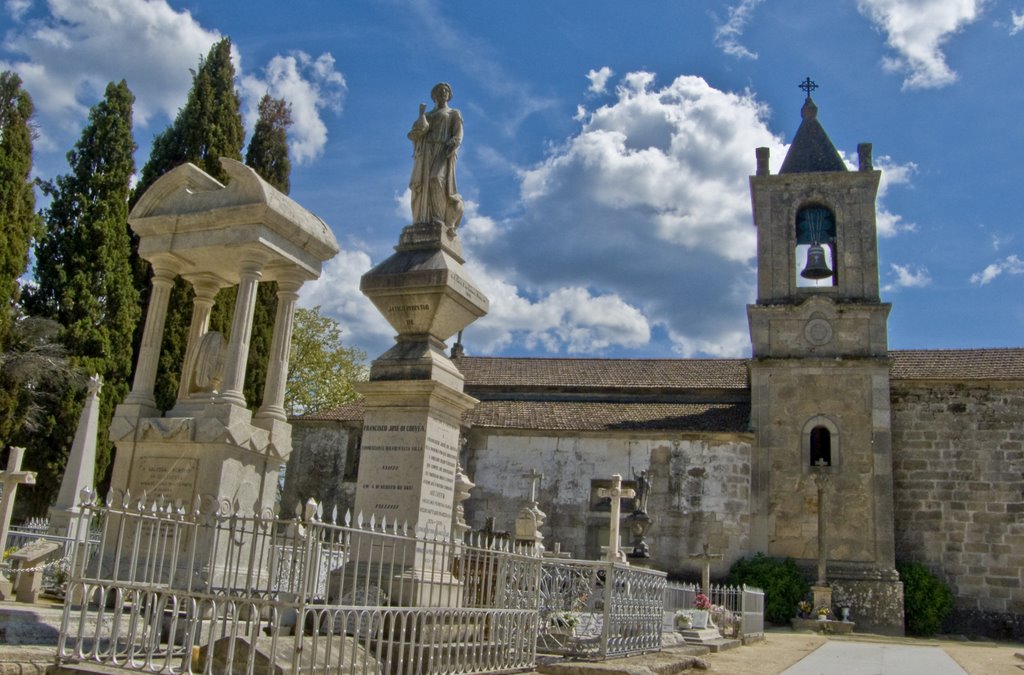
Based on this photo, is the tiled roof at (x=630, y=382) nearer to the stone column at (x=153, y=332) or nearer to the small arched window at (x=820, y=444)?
the small arched window at (x=820, y=444)

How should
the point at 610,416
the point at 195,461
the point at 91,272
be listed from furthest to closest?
the point at 610,416 → the point at 91,272 → the point at 195,461

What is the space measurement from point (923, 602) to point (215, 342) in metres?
18.6

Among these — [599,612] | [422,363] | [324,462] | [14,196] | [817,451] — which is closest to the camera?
[422,363]

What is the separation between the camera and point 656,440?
2319 cm

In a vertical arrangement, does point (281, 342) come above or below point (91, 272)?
below

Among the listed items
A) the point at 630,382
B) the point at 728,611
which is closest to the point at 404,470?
the point at 728,611

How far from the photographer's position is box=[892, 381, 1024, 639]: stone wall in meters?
21.4

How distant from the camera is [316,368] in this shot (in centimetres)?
3450

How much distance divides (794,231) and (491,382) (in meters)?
10.3

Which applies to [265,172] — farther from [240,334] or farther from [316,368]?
[240,334]

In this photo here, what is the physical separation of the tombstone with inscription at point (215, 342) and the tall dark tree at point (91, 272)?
1282 cm

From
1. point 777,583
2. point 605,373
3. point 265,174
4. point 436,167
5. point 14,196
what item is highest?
point 265,174

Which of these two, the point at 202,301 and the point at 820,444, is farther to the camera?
the point at 820,444

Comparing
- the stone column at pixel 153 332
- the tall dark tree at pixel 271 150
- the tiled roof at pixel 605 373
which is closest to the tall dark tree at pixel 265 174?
the tall dark tree at pixel 271 150
